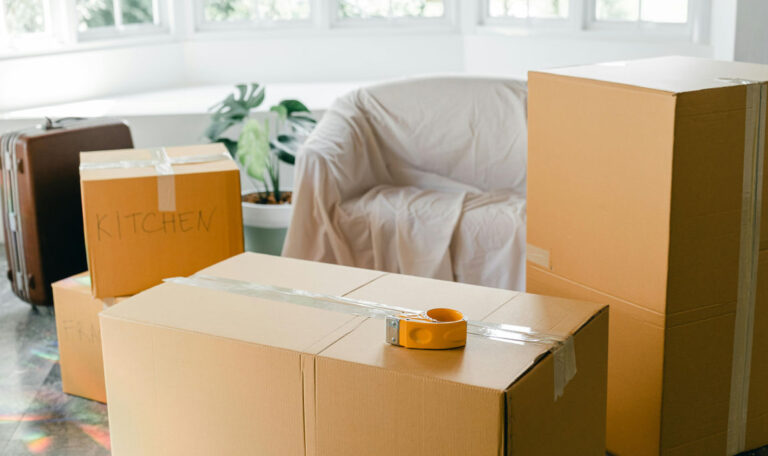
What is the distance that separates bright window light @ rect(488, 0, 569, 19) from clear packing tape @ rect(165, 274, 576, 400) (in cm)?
331

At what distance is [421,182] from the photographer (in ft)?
10.9

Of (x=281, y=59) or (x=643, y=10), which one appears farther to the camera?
(x=281, y=59)

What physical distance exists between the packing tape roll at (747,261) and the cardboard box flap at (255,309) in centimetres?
81

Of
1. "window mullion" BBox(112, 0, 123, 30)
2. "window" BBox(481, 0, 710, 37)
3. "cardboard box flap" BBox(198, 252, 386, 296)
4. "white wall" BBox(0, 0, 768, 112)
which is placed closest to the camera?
"cardboard box flap" BBox(198, 252, 386, 296)

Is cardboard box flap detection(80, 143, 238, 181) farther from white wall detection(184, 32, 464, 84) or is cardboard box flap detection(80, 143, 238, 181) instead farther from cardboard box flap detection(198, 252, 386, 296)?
white wall detection(184, 32, 464, 84)

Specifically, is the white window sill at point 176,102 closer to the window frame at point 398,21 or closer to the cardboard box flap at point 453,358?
the window frame at point 398,21

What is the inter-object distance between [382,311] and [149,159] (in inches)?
47.4

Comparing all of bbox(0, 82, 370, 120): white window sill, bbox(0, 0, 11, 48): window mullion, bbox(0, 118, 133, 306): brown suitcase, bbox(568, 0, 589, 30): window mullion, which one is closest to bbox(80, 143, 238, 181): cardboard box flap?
bbox(0, 118, 133, 306): brown suitcase

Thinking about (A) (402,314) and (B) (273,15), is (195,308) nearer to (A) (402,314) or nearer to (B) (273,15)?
(A) (402,314)

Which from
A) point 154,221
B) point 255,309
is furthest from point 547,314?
point 154,221

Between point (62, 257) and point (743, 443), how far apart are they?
91.6 inches

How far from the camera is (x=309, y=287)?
1642 millimetres

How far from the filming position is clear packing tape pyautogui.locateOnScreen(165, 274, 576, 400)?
1352 mm

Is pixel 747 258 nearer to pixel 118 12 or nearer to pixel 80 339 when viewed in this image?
pixel 80 339
